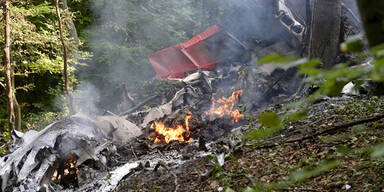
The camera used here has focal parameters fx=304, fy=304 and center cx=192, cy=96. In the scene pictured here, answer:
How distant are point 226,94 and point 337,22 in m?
3.74

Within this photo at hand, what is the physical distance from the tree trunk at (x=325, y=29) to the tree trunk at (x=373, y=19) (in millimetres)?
7047

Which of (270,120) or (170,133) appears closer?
(270,120)

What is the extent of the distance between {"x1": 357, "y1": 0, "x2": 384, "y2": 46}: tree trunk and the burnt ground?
1033mm

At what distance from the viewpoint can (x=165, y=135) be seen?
24.7 ft

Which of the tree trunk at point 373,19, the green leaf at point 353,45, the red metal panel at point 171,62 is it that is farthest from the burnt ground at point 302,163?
the red metal panel at point 171,62

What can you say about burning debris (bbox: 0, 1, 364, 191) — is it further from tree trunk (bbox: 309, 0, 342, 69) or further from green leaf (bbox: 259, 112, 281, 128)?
green leaf (bbox: 259, 112, 281, 128)

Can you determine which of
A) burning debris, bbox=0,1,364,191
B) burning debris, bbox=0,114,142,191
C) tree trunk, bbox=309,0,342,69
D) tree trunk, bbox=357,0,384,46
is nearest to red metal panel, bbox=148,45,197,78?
burning debris, bbox=0,1,364,191

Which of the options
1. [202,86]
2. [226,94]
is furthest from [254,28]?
Result: [226,94]

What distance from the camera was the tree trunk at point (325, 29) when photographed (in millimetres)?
7387

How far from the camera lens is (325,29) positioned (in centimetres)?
751

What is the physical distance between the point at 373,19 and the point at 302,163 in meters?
2.43

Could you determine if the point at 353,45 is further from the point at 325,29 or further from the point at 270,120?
the point at 325,29

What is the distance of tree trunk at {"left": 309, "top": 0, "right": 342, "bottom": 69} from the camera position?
7.39m

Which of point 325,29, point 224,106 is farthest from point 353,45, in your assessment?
point 224,106
